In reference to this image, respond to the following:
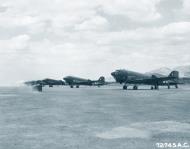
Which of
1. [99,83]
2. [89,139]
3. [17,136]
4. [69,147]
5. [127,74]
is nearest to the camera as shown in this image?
[69,147]

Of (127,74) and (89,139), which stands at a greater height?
(127,74)

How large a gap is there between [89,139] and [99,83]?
128 metres

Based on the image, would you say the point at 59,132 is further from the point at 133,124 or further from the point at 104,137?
the point at 133,124

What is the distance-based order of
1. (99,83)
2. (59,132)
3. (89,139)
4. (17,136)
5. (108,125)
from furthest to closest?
(99,83) < (108,125) < (59,132) < (17,136) < (89,139)

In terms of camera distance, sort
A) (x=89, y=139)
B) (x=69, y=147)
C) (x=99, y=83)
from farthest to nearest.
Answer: (x=99, y=83)
(x=89, y=139)
(x=69, y=147)

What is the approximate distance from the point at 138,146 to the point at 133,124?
6.79 meters

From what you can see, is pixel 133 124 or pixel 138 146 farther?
pixel 133 124

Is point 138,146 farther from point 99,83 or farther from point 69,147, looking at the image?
point 99,83

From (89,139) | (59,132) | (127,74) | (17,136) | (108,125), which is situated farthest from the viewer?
(127,74)

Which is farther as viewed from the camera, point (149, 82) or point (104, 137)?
point (149, 82)

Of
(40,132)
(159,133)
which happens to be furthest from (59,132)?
(159,133)

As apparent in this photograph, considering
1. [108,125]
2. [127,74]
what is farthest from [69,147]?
[127,74]

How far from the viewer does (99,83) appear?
142 meters

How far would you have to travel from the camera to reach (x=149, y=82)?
9269cm
